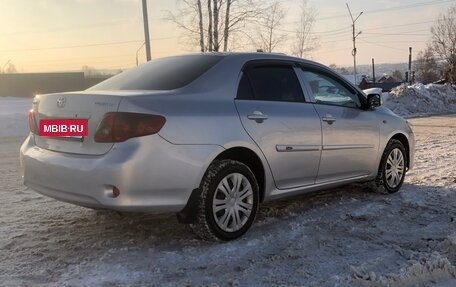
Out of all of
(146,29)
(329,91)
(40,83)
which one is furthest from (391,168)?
(40,83)

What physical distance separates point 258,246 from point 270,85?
157 cm

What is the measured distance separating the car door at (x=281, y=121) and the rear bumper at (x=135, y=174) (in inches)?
22.3

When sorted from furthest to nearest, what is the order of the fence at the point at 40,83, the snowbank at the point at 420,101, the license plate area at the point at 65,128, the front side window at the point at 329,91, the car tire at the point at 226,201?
the fence at the point at 40,83
the snowbank at the point at 420,101
the front side window at the point at 329,91
the car tire at the point at 226,201
the license plate area at the point at 65,128

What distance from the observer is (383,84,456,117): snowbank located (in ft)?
76.8

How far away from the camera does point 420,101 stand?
80.3ft

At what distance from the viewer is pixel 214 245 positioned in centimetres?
430

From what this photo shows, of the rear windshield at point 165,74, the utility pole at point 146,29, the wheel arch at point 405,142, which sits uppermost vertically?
the utility pole at point 146,29

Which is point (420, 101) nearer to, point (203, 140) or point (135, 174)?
point (203, 140)

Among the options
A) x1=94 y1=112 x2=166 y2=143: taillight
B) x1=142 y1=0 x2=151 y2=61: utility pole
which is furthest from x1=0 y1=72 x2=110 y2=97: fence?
x1=94 y1=112 x2=166 y2=143: taillight

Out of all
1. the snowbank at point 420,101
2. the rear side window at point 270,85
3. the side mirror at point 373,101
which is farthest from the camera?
the snowbank at point 420,101

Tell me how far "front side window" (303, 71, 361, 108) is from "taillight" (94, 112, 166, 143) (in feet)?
6.90

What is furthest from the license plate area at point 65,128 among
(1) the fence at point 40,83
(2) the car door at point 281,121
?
(1) the fence at point 40,83

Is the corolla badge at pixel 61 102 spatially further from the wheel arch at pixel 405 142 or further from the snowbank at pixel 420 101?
the snowbank at pixel 420 101

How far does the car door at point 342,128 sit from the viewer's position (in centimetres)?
535
